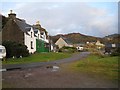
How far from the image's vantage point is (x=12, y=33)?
165 ft

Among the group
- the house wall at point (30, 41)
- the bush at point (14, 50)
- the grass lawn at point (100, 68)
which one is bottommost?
the grass lawn at point (100, 68)

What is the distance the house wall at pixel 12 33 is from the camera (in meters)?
49.7

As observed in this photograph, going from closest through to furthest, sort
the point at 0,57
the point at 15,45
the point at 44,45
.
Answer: the point at 0,57 → the point at 15,45 → the point at 44,45

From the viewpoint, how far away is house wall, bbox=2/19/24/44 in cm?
4972

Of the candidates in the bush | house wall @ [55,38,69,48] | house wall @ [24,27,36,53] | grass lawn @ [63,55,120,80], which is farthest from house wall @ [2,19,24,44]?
house wall @ [55,38,69,48]

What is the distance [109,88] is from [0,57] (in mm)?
26233

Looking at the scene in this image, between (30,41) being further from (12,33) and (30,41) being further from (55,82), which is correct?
(55,82)

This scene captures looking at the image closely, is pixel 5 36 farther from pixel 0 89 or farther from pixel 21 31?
pixel 0 89

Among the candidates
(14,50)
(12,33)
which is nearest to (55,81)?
(14,50)

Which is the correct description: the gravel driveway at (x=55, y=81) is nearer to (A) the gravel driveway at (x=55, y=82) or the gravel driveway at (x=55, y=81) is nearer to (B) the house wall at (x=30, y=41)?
(A) the gravel driveway at (x=55, y=82)

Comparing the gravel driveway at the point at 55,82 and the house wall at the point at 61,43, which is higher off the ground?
the house wall at the point at 61,43

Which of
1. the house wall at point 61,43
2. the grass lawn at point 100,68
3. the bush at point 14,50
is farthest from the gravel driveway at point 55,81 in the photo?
the house wall at point 61,43

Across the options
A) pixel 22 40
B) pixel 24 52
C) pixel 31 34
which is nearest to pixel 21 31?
pixel 22 40

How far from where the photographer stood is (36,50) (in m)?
58.3
